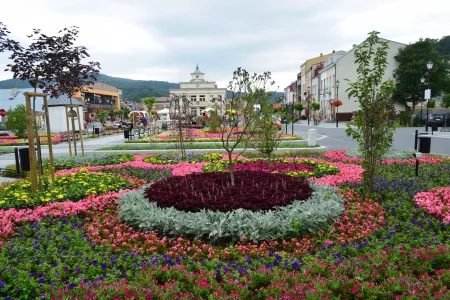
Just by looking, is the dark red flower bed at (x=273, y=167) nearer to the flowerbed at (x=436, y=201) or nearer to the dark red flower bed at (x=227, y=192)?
the dark red flower bed at (x=227, y=192)

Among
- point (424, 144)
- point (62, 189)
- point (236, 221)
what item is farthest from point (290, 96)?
point (236, 221)

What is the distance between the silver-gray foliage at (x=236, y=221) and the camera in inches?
199

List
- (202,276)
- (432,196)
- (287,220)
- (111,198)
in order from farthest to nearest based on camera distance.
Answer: (111,198) → (432,196) → (287,220) → (202,276)

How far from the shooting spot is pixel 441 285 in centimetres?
328

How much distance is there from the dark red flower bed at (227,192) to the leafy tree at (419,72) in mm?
49437

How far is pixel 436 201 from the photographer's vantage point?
20.5ft

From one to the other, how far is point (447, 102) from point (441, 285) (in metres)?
45.9

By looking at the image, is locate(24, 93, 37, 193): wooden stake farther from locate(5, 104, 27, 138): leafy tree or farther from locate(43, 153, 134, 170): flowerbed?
locate(5, 104, 27, 138): leafy tree

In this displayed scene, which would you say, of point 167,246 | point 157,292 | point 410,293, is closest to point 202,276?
point 157,292

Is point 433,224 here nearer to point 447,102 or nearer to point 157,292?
point 157,292

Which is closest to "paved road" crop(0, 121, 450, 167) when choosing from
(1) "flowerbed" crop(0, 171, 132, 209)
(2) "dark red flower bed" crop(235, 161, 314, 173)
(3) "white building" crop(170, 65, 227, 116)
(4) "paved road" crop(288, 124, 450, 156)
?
(4) "paved road" crop(288, 124, 450, 156)

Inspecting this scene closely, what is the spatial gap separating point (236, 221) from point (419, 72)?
53149mm

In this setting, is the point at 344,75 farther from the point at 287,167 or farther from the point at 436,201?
the point at 436,201

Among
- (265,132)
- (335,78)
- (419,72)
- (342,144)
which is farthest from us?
(335,78)
